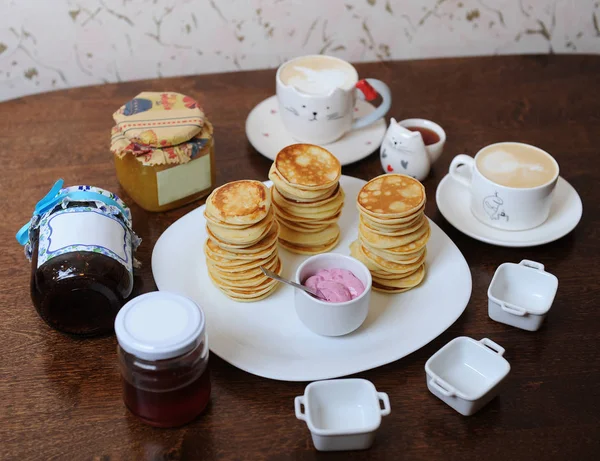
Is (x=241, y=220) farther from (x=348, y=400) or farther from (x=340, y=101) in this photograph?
(x=340, y=101)

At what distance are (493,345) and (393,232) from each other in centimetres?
23

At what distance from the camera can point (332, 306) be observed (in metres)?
1.03

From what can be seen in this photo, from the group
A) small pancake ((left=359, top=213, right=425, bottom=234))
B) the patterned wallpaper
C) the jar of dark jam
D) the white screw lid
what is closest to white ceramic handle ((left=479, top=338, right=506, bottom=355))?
small pancake ((left=359, top=213, right=425, bottom=234))

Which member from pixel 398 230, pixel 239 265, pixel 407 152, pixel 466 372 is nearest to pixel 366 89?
pixel 407 152

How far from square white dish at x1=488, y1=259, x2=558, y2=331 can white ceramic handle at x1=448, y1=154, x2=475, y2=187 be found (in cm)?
22

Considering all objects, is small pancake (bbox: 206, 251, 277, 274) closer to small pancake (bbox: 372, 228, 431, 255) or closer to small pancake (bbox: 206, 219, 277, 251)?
small pancake (bbox: 206, 219, 277, 251)

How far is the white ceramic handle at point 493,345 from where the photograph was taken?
103 centimetres

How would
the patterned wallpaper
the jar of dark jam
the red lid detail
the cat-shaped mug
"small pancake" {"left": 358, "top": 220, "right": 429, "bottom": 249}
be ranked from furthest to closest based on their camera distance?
the patterned wallpaper, the red lid detail, the cat-shaped mug, "small pancake" {"left": 358, "top": 220, "right": 429, "bottom": 249}, the jar of dark jam

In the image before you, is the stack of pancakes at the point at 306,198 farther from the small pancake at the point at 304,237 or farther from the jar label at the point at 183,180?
the jar label at the point at 183,180

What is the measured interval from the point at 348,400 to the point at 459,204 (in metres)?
0.52

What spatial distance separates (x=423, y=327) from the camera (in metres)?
1.09

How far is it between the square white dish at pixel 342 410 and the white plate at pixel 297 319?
0.17 feet

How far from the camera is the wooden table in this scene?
3.10 feet

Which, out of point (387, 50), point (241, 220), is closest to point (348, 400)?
point (241, 220)
